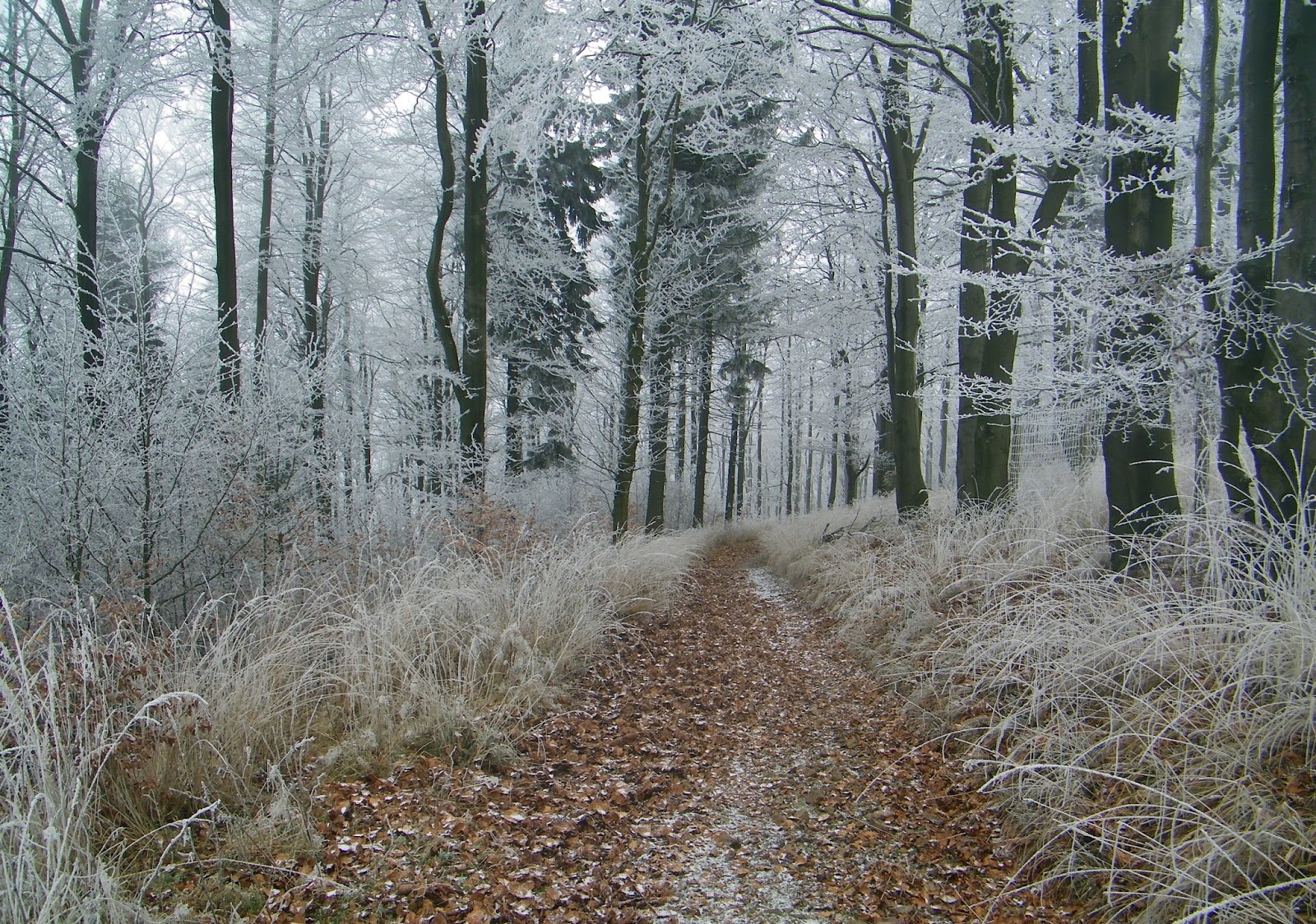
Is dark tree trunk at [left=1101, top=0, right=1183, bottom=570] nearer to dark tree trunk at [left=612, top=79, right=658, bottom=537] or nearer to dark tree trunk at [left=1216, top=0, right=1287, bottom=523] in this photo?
dark tree trunk at [left=1216, top=0, right=1287, bottom=523]

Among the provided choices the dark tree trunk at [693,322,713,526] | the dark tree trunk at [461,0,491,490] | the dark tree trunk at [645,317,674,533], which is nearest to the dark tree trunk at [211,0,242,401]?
the dark tree trunk at [461,0,491,490]

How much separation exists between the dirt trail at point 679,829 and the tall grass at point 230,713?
0.89 feet

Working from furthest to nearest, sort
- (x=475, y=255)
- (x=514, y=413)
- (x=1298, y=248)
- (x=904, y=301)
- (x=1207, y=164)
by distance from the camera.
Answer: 1. (x=514, y=413)
2. (x=904, y=301)
3. (x=475, y=255)
4. (x=1207, y=164)
5. (x=1298, y=248)

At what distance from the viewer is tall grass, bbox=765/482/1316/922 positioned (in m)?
2.08

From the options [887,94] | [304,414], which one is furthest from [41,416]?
[887,94]

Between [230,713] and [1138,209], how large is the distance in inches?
230

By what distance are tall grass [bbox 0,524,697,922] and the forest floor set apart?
0.77 feet

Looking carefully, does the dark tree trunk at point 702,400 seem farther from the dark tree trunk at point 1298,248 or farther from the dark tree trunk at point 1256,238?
the dark tree trunk at point 1298,248

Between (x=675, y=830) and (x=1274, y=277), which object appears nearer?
(x=675, y=830)

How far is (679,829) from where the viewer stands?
2.98 metres

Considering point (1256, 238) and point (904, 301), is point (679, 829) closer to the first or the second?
point (1256, 238)

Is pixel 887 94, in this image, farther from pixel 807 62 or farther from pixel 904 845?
pixel 904 845

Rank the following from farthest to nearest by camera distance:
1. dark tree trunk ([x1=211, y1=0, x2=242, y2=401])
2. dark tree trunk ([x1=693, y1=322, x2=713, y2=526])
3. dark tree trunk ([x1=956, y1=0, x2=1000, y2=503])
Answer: dark tree trunk ([x1=693, y1=322, x2=713, y2=526]) < dark tree trunk ([x1=211, y1=0, x2=242, y2=401]) < dark tree trunk ([x1=956, y1=0, x2=1000, y2=503])

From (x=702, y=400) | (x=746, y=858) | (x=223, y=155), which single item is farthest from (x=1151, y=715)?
(x=702, y=400)
